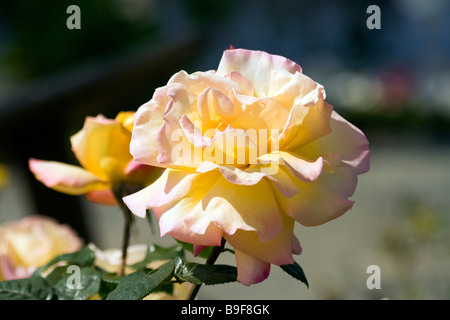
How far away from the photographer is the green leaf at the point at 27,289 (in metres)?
0.39

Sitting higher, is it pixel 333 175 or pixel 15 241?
pixel 333 175

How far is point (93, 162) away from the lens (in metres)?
0.45

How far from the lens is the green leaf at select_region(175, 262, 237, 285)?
323 millimetres

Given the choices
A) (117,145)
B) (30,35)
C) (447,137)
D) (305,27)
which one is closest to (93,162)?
(117,145)

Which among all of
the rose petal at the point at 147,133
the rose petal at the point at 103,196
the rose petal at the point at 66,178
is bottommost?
the rose petal at the point at 103,196

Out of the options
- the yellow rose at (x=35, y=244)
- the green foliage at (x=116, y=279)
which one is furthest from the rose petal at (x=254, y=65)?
the yellow rose at (x=35, y=244)

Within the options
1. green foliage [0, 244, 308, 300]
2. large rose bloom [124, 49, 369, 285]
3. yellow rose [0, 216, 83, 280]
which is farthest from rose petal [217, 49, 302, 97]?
yellow rose [0, 216, 83, 280]

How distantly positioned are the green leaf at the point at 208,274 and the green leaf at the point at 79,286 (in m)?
0.08

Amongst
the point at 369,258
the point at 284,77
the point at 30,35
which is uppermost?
the point at 284,77

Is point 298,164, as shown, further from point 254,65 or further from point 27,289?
point 27,289

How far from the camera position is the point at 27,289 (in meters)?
0.40

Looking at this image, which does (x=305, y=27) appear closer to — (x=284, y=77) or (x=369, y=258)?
(x=369, y=258)

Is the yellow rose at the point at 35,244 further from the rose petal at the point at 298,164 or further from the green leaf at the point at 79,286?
the rose petal at the point at 298,164
